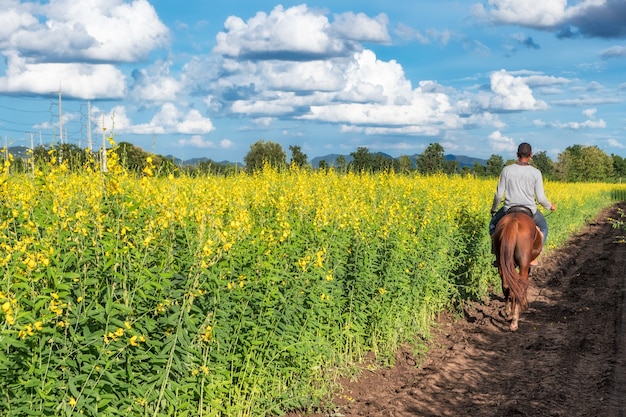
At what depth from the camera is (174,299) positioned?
5.10 m

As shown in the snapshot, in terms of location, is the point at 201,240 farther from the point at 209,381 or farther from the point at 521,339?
the point at 521,339

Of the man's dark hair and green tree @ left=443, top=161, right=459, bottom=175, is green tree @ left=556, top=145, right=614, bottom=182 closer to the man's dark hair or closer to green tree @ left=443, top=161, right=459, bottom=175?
green tree @ left=443, top=161, right=459, bottom=175

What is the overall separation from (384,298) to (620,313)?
5.71 meters

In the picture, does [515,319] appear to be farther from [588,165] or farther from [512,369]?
[588,165]

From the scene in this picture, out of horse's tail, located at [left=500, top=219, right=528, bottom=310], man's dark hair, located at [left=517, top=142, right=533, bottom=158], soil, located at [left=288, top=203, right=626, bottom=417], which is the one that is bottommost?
soil, located at [left=288, top=203, right=626, bottom=417]

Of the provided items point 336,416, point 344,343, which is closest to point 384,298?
point 344,343

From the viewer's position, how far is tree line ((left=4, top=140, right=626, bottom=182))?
9.43 metres

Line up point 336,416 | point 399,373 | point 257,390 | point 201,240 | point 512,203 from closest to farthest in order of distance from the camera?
point 201,240 < point 257,390 < point 336,416 < point 399,373 < point 512,203

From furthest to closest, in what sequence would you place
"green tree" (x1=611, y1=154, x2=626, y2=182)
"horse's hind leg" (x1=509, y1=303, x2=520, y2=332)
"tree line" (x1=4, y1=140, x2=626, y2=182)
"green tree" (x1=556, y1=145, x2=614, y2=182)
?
"green tree" (x1=611, y1=154, x2=626, y2=182) < "green tree" (x1=556, y1=145, x2=614, y2=182) < "horse's hind leg" (x1=509, y1=303, x2=520, y2=332) < "tree line" (x1=4, y1=140, x2=626, y2=182)

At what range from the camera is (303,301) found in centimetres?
671

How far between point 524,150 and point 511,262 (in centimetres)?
191

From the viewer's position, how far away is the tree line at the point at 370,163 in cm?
943

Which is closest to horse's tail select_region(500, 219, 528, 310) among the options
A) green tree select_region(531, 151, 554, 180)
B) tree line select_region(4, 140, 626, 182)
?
tree line select_region(4, 140, 626, 182)

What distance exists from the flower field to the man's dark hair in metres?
3.64
